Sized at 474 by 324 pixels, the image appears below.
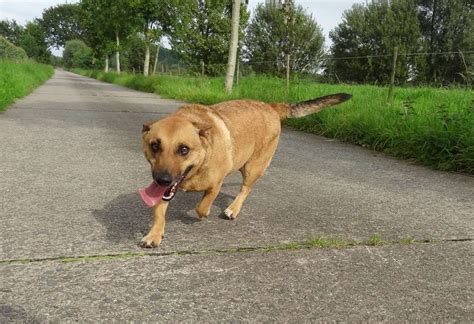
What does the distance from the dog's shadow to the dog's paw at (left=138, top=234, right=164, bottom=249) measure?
16cm

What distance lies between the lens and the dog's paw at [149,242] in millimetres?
2787

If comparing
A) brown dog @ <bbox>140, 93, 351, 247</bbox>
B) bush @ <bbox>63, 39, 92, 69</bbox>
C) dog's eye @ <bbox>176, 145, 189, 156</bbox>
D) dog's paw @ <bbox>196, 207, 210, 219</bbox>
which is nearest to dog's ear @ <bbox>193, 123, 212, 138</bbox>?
brown dog @ <bbox>140, 93, 351, 247</bbox>

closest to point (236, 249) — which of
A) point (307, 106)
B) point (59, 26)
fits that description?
point (307, 106)

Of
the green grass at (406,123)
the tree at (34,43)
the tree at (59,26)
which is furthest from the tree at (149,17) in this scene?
the tree at (59,26)

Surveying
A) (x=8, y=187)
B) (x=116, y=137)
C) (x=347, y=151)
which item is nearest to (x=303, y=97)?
(x=347, y=151)

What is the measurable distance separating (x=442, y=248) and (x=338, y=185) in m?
1.82

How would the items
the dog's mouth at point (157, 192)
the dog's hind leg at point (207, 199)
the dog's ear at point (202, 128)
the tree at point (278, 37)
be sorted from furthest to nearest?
the tree at point (278, 37), the dog's hind leg at point (207, 199), the dog's ear at point (202, 128), the dog's mouth at point (157, 192)

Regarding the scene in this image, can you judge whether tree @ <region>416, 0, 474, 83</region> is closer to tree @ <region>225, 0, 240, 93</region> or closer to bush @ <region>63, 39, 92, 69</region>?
tree @ <region>225, 0, 240, 93</region>

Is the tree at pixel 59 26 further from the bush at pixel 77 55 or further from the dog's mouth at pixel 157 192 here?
the dog's mouth at pixel 157 192

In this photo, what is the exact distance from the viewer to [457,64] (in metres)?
31.7

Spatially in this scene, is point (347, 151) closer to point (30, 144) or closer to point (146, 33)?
point (30, 144)

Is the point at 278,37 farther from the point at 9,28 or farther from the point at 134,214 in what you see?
the point at 9,28

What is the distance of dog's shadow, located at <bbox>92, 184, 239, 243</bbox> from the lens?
3049 mm

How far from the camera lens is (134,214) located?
3.43 m
